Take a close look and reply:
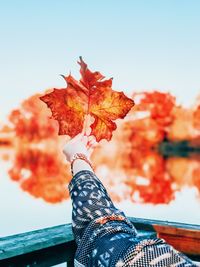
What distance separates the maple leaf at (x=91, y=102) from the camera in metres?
1.45

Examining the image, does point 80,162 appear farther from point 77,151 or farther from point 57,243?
point 57,243

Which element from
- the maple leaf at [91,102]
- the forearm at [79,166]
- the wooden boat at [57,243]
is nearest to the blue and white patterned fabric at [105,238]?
the forearm at [79,166]

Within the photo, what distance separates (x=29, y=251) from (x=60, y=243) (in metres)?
0.39

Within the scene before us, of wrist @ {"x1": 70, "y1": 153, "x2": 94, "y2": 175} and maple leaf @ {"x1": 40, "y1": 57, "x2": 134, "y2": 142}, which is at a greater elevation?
maple leaf @ {"x1": 40, "y1": 57, "x2": 134, "y2": 142}

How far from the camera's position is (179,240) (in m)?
3.39

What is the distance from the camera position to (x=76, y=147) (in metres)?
1.28

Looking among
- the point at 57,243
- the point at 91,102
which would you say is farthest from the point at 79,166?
the point at 57,243

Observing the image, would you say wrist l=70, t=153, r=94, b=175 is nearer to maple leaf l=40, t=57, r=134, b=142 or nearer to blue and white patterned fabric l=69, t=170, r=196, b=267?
blue and white patterned fabric l=69, t=170, r=196, b=267

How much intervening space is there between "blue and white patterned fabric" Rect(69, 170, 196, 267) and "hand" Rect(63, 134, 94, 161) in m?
0.09

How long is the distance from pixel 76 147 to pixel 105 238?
1.33ft

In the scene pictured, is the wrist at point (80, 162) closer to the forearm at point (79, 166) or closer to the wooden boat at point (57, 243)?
the forearm at point (79, 166)

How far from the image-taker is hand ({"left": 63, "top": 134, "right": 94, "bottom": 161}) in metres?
1.27

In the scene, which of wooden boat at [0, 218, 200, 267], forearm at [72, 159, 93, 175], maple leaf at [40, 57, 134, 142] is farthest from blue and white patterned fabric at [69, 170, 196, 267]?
wooden boat at [0, 218, 200, 267]

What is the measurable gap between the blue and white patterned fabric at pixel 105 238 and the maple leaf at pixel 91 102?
0.99 feet
